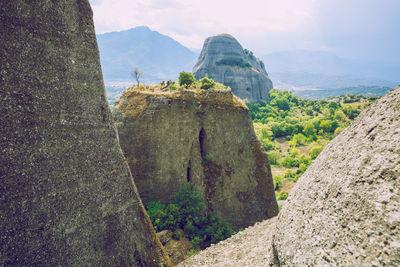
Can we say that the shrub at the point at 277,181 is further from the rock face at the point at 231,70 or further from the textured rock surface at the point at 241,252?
the rock face at the point at 231,70

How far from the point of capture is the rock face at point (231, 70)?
88062mm

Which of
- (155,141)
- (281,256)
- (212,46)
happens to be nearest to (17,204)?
(281,256)

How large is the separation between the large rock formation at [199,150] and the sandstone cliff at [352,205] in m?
9.00

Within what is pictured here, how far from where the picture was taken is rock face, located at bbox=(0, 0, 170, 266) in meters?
6.44

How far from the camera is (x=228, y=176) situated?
1766 cm

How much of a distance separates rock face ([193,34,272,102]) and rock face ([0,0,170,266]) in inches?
3177

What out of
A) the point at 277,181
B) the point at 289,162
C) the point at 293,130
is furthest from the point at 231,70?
the point at 277,181

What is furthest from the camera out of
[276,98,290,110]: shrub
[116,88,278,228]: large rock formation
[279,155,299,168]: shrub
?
[276,98,290,110]: shrub

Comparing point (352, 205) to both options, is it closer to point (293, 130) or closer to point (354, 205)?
point (354, 205)

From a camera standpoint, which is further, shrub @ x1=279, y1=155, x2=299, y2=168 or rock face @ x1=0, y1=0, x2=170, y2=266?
shrub @ x1=279, y1=155, x2=299, y2=168

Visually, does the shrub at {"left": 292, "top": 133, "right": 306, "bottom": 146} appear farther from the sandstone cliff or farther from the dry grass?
the sandstone cliff

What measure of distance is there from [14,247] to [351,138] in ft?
34.2

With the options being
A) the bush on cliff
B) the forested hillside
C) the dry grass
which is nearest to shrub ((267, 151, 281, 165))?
the forested hillside

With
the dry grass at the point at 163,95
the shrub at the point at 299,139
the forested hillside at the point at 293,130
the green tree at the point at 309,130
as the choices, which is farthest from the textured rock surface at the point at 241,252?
the green tree at the point at 309,130
